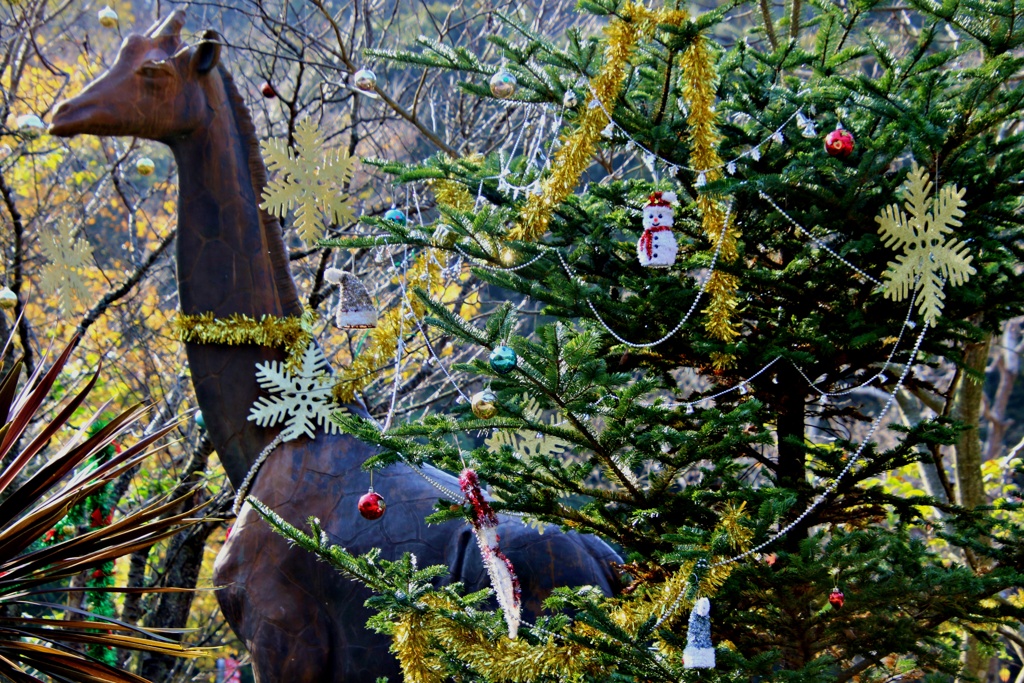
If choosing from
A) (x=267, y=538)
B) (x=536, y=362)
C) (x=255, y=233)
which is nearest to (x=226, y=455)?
(x=267, y=538)

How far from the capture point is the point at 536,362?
2.93 meters

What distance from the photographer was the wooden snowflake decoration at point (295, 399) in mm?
4102

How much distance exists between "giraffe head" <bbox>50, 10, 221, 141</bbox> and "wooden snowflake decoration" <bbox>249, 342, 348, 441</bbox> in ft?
3.55

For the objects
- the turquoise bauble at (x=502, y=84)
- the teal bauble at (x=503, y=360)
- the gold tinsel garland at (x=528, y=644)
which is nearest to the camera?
the teal bauble at (x=503, y=360)

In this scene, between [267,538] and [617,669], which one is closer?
[617,669]

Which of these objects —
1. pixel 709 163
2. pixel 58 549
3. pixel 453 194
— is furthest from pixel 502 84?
pixel 58 549

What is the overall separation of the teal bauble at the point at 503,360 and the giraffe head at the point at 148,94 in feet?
6.78

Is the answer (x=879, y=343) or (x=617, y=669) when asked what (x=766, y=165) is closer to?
(x=879, y=343)

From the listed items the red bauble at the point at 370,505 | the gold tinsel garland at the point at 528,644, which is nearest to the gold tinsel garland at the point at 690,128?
the gold tinsel garland at the point at 528,644

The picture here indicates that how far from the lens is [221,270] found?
4145 millimetres

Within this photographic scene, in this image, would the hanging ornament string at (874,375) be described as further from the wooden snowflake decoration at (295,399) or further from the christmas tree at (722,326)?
the wooden snowflake decoration at (295,399)

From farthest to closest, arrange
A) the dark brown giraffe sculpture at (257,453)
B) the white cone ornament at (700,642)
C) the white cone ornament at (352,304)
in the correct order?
the white cone ornament at (352,304) < the dark brown giraffe sculpture at (257,453) < the white cone ornament at (700,642)

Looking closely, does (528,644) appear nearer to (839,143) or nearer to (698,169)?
(698,169)

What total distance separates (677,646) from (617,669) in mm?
198
